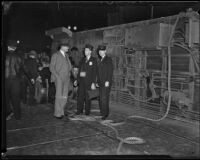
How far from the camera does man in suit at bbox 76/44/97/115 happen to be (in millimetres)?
7406

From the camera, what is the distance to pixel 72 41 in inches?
501

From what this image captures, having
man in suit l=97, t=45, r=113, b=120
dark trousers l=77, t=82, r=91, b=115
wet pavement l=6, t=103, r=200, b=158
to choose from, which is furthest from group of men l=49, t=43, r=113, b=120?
wet pavement l=6, t=103, r=200, b=158

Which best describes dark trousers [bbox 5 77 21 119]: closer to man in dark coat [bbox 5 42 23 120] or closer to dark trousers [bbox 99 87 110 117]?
man in dark coat [bbox 5 42 23 120]

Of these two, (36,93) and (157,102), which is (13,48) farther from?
(157,102)

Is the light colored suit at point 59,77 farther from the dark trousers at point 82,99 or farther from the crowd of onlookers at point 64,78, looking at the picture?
the dark trousers at point 82,99

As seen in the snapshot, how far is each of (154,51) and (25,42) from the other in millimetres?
15756

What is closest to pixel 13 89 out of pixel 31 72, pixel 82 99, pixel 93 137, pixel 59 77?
pixel 59 77

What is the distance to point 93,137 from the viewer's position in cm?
550

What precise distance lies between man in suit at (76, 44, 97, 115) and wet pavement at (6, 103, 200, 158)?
3.25 ft

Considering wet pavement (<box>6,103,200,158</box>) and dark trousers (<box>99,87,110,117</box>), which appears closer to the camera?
wet pavement (<box>6,103,200,158</box>)

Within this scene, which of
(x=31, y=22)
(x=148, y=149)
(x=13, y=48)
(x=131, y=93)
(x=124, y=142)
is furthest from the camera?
(x=31, y=22)

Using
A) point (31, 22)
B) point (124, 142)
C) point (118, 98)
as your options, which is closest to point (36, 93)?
point (118, 98)

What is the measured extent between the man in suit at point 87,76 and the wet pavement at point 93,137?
3.25 ft

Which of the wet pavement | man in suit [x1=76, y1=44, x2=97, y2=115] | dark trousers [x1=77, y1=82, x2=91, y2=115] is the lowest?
the wet pavement
